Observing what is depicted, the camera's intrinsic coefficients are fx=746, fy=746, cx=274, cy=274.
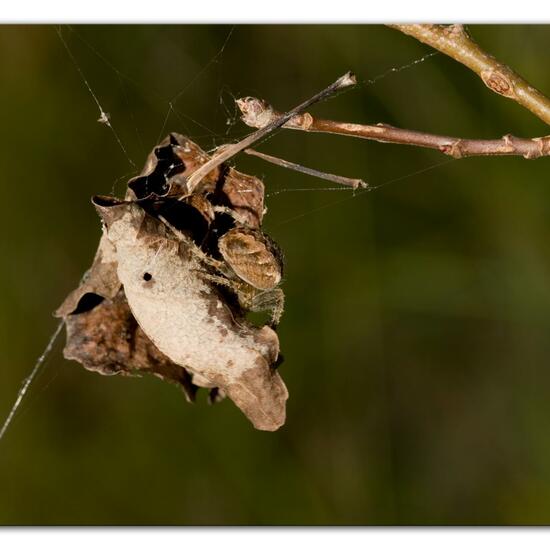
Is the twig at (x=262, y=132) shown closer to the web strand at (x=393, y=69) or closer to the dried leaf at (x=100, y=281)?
the dried leaf at (x=100, y=281)

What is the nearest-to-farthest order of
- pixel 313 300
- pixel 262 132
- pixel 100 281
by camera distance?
pixel 262 132
pixel 100 281
pixel 313 300

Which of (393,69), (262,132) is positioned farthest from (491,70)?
(393,69)

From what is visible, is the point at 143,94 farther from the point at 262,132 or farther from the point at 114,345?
the point at 262,132

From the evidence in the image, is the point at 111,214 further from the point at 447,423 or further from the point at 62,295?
the point at 447,423

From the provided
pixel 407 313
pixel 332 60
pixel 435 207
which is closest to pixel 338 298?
pixel 407 313

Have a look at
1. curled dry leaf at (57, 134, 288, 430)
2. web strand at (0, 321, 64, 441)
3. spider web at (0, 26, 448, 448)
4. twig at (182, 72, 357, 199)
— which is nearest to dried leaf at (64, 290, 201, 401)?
curled dry leaf at (57, 134, 288, 430)
